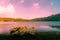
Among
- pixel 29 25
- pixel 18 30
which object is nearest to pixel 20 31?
pixel 18 30

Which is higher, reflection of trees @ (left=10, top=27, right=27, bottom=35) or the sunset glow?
the sunset glow

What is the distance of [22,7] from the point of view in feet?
7.25

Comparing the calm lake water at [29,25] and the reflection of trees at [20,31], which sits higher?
the calm lake water at [29,25]

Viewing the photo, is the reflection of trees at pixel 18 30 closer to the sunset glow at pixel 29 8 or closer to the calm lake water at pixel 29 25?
the calm lake water at pixel 29 25

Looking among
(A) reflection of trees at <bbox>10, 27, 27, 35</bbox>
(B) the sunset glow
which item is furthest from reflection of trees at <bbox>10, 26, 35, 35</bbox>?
(B) the sunset glow

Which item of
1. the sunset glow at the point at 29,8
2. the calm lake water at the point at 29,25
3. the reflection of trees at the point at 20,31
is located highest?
the sunset glow at the point at 29,8

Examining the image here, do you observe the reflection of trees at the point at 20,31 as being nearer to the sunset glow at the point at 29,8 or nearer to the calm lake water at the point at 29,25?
the calm lake water at the point at 29,25

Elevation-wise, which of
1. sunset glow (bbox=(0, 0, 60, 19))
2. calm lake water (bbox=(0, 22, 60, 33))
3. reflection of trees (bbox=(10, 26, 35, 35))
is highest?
sunset glow (bbox=(0, 0, 60, 19))

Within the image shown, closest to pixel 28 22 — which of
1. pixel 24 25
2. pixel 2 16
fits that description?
pixel 24 25

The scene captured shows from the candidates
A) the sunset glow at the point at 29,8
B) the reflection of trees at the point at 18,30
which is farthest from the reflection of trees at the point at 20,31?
the sunset glow at the point at 29,8

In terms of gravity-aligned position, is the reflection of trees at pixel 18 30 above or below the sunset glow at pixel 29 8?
below

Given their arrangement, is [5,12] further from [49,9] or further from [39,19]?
[49,9]

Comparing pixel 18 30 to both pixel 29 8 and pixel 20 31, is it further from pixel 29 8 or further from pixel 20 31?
pixel 29 8

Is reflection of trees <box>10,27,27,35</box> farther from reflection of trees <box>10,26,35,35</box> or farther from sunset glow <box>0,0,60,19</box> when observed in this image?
sunset glow <box>0,0,60,19</box>
